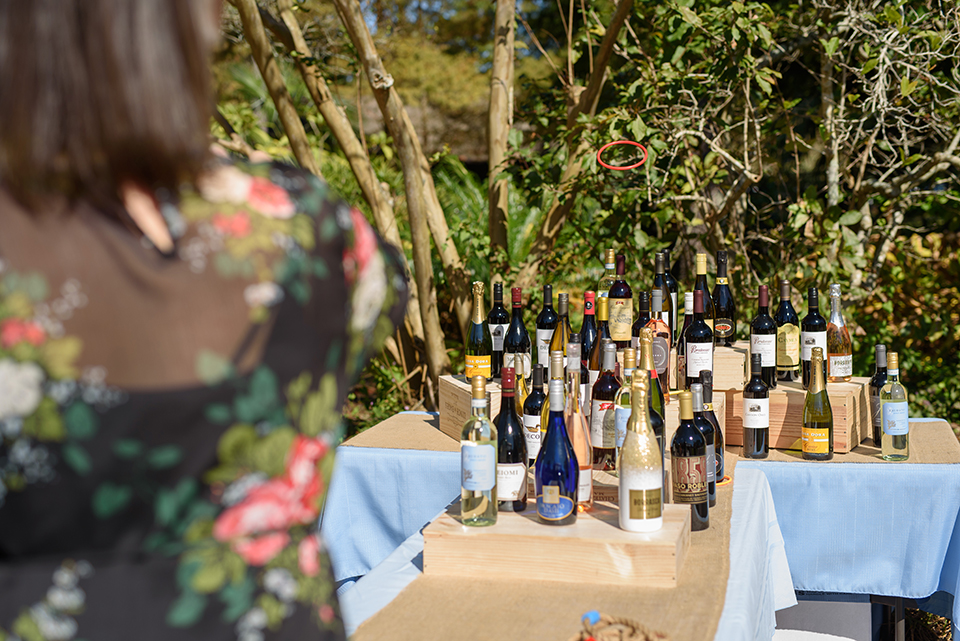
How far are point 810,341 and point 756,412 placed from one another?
1.15ft

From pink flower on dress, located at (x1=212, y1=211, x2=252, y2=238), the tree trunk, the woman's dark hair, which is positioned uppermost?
the tree trunk

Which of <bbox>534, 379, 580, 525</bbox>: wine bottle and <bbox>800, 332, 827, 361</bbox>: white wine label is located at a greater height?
<bbox>800, 332, 827, 361</bbox>: white wine label

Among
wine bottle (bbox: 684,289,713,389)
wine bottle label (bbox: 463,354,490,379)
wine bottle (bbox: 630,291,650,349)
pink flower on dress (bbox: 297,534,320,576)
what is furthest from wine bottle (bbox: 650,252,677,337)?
pink flower on dress (bbox: 297,534,320,576)

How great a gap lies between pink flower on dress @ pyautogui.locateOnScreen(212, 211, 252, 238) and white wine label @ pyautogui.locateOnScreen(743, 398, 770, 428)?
1.58 meters

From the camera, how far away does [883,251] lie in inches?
143

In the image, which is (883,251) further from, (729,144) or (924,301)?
(729,144)

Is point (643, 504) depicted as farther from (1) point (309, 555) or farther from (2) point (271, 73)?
(2) point (271, 73)

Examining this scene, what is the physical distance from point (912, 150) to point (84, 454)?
4657 millimetres

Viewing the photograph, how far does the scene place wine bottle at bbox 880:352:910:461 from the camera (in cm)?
196

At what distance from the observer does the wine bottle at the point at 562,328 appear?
7.27ft

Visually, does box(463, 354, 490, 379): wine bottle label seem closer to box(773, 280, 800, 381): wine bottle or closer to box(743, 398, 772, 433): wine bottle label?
box(743, 398, 772, 433): wine bottle label

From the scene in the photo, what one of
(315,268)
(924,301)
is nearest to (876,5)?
(924,301)

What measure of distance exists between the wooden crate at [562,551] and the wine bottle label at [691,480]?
0.40 feet

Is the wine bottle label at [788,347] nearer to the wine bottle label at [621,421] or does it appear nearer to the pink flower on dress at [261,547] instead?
the wine bottle label at [621,421]
